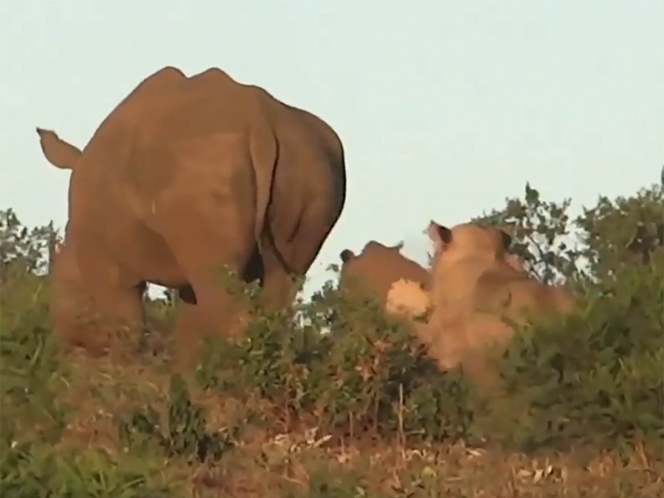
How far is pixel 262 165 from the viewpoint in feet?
25.6

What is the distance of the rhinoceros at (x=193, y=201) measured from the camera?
25.5ft

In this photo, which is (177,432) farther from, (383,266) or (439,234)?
(383,266)

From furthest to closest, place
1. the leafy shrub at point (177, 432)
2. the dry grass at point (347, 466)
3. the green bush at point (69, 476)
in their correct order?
the leafy shrub at point (177, 432) → the dry grass at point (347, 466) → the green bush at point (69, 476)

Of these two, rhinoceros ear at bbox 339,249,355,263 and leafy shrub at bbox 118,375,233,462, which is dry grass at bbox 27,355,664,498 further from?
rhinoceros ear at bbox 339,249,355,263

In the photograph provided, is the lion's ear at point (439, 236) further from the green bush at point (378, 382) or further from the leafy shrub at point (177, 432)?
the leafy shrub at point (177, 432)

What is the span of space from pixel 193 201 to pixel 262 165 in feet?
1.31

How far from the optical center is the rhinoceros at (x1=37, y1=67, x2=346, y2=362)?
7.77 meters

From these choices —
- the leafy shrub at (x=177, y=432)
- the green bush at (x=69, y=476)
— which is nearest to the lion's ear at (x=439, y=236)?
the leafy shrub at (x=177, y=432)

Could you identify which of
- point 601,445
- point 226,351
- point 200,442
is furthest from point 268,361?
point 601,445

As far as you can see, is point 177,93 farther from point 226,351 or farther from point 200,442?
point 200,442

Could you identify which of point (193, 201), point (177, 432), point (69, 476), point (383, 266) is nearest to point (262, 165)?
point (193, 201)

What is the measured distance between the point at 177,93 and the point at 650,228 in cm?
260

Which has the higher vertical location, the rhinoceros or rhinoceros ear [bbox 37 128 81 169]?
rhinoceros ear [bbox 37 128 81 169]

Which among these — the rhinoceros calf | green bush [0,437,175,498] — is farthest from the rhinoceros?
green bush [0,437,175,498]
